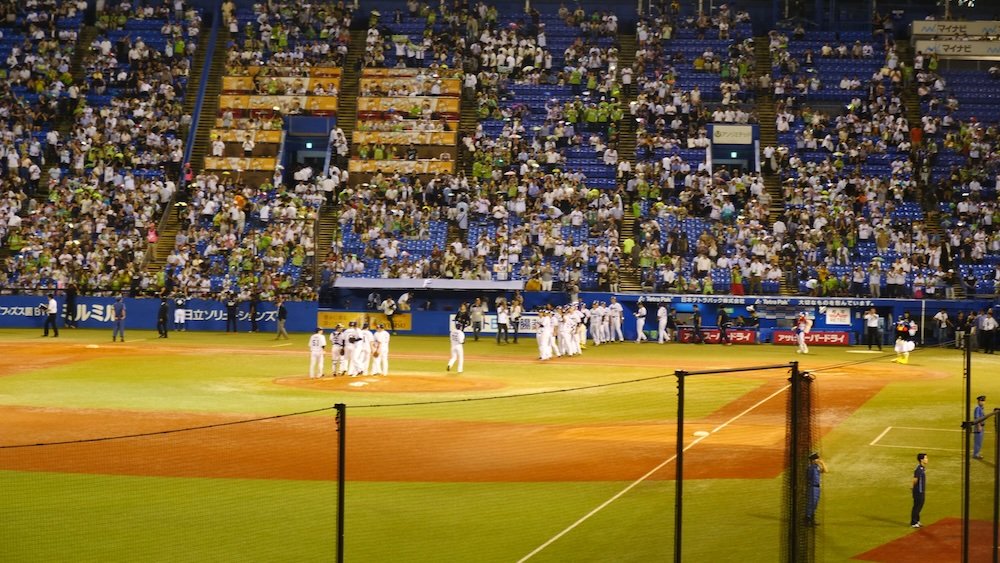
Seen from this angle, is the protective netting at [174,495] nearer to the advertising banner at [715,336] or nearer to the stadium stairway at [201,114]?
the advertising banner at [715,336]

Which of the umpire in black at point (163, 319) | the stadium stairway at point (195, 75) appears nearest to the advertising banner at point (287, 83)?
the stadium stairway at point (195, 75)

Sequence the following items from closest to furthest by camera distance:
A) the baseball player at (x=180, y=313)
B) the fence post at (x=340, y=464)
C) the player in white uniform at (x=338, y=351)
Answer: the fence post at (x=340, y=464) → the player in white uniform at (x=338, y=351) → the baseball player at (x=180, y=313)

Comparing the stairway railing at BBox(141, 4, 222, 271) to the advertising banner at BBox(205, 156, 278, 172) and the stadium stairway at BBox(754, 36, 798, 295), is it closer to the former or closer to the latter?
the advertising banner at BBox(205, 156, 278, 172)

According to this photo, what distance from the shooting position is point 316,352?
31.7 m

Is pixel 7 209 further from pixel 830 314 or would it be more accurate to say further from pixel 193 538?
pixel 193 538

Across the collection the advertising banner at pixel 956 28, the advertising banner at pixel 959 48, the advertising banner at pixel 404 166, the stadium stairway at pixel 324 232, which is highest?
the advertising banner at pixel 956 28

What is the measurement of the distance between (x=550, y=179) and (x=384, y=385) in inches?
963

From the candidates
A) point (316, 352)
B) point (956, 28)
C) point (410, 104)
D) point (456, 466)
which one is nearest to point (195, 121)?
point (410, 104)

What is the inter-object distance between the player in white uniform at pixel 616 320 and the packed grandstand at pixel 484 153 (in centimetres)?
212

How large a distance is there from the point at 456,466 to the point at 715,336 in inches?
1128

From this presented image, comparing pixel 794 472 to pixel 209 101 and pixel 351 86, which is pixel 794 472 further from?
pixel 209 101

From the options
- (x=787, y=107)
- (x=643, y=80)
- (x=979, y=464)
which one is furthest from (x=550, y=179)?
(x=979, y=464)

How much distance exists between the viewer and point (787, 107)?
5816cm

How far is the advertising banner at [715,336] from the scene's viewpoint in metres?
47.2
